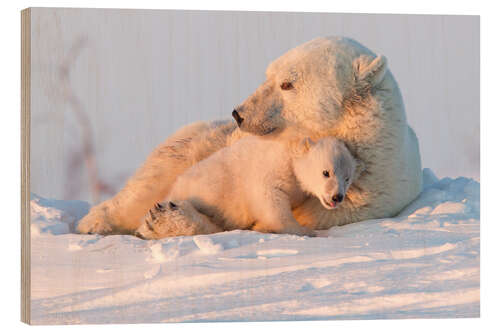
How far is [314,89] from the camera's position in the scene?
5.68 meters

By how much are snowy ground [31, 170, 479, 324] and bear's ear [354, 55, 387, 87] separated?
3.37ft

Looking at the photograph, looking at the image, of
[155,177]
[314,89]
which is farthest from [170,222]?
[314,89]

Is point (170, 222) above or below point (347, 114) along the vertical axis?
below

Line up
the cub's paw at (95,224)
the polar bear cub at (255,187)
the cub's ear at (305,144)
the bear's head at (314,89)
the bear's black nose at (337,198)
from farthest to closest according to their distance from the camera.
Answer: the cub's paw at (95,224) → the bear's head at (314,89) → the cub's ear at (305,144) → the polar bear cub at (255,187) → the bear's black nose at (337,198)

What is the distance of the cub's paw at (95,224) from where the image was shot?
625 cm

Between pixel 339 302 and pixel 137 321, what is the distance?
1361 millimetres

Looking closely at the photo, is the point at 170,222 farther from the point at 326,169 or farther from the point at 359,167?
the point at 359,167

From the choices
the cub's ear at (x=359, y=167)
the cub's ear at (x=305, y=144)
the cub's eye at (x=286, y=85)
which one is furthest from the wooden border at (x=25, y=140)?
the cub's ear at (x=359, y=167)

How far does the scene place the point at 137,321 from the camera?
17.5ft

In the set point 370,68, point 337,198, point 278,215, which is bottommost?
point 278,215

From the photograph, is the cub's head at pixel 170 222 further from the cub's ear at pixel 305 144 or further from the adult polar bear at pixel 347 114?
the cub's ear at pixel 305 144

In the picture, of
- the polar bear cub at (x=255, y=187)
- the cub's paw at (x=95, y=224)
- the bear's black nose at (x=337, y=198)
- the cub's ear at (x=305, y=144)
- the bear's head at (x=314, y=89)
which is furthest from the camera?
the cub's paw at (x=95, y=224)

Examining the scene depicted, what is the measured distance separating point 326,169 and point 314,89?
0.63m

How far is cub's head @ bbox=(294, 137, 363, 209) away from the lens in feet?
17.6
